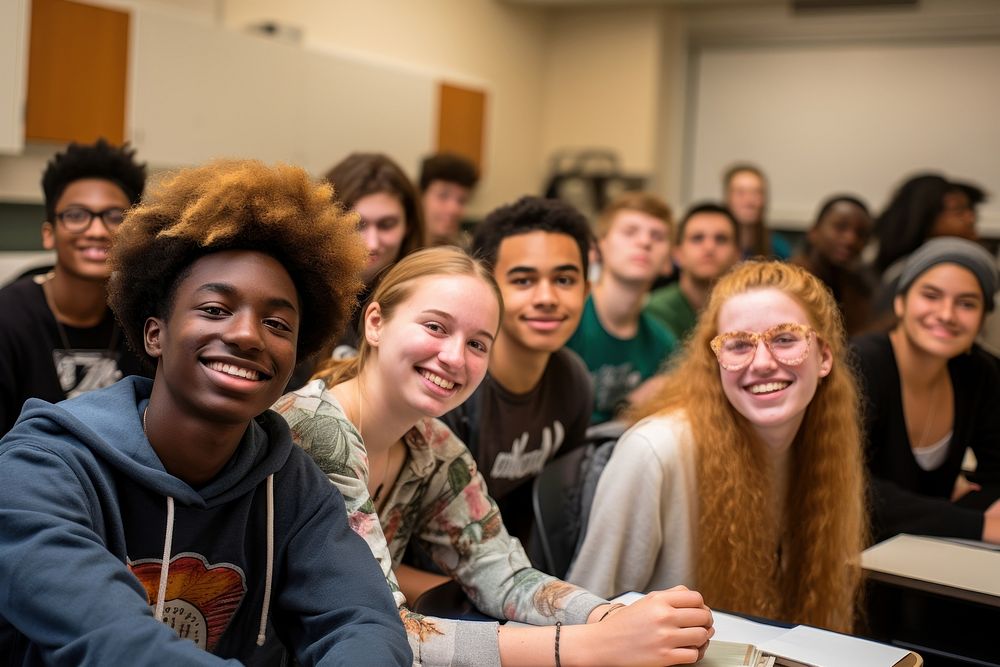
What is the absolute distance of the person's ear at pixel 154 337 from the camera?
131 centimetres

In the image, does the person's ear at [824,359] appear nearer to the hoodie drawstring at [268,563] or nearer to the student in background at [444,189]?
the hoodie drawstring at [268,563]

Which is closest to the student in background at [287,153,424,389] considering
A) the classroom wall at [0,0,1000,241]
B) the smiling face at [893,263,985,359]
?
the smiling face at [893,263,985,359]

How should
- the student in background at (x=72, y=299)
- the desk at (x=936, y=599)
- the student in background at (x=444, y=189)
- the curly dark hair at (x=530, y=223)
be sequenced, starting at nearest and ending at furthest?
1. the desk at (x=936, y=599)
2. the student in background at (x=72, y=299)
3. the curly dark hair at (x=530, y=223)
4. the student in background at (x=444, y=189)

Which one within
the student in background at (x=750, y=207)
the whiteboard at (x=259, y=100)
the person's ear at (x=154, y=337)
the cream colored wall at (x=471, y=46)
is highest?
the cream colored wall at (x=471, y=46)

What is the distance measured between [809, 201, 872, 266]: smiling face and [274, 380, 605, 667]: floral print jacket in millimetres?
3782

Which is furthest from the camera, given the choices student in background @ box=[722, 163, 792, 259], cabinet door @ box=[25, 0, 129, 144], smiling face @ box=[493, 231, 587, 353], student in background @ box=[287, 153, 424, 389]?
student in background @ box=[722, 163, 792, 259]

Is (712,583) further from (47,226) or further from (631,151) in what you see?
(631,151)

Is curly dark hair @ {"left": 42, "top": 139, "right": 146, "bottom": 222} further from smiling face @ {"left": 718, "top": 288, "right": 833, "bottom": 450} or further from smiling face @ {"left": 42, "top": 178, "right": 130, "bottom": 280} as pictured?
smiling face @ {"left": 718, "top": 288, "right": 833, "bottom": 450}

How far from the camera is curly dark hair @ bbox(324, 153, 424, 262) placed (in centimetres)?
298

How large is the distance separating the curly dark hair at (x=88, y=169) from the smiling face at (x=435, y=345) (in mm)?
1113

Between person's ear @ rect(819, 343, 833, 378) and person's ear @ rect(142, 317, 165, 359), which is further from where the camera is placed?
person's ear @ rect(819, 343, 833, 378)

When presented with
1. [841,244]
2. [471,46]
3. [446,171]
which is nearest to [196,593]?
[446,171]

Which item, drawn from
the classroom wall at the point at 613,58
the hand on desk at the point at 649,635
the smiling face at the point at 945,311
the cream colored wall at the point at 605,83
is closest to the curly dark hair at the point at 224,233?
the hand on desk at the point at 649,635

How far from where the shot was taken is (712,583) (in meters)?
2.07
